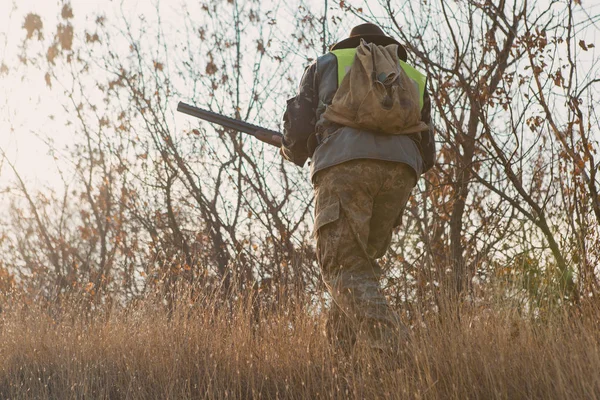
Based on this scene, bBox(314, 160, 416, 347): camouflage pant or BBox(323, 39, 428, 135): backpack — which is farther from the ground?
BBox(323, 39, 428, 135): backpack

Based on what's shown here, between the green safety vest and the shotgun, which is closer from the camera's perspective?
the green safety vest

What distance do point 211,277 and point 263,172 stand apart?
1.26m

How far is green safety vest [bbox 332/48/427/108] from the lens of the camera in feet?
12.0

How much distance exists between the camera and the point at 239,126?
4930mm

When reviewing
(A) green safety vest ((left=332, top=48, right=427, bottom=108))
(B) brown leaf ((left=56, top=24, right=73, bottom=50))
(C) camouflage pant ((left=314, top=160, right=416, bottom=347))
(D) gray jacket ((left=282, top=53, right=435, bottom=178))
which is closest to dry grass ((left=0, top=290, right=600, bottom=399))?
(C) camouflage pant ((left=314, top=160, right=416, bottom=347))

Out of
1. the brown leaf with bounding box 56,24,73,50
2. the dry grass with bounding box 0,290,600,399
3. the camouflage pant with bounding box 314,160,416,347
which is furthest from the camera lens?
the brown leaf with bounding box 56,24,73,50

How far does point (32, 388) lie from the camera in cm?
412

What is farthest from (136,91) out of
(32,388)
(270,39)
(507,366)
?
(507,366)

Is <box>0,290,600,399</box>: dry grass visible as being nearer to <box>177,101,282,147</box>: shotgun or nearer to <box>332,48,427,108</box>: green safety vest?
<box>177,101,282,147</box>: shotgun

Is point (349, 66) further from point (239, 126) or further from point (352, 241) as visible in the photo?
point (239, 126)

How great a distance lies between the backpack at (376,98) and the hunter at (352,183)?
1cm

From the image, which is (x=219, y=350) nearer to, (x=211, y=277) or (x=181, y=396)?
(x=181, y=396)

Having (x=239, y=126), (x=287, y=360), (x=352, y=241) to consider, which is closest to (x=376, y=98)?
(x=352, y=241)

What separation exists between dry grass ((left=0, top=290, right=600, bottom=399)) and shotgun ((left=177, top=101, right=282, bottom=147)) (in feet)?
3.50
